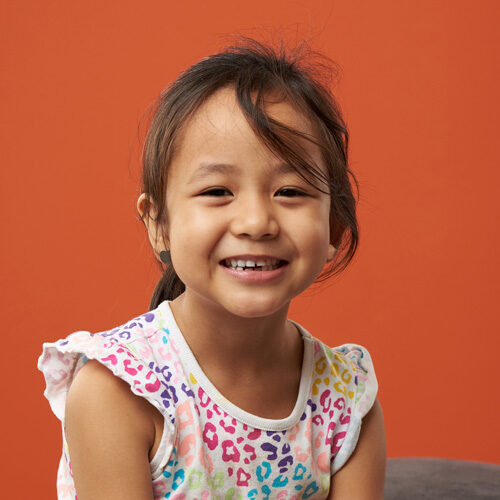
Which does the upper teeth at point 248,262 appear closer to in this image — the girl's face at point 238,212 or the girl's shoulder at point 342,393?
the girl's face at point 238,212

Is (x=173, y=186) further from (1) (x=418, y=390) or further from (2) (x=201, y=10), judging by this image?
(1) (x=418, y=390)

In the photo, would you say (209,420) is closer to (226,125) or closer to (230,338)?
(230,338)

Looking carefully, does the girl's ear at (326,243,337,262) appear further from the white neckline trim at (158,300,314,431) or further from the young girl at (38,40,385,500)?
the white neckline trim at (158,300,314,431)

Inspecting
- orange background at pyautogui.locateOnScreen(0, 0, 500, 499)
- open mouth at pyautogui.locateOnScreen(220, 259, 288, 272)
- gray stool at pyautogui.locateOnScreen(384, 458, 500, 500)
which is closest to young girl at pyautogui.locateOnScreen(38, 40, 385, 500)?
open mouth at pyautogui.locateOnScreen(220, 259, 288, 272)

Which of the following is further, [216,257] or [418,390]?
[418,390]

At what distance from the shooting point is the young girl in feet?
3.52

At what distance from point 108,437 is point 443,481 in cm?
61

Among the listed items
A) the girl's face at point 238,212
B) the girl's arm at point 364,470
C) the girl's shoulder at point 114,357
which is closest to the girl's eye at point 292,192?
the girl's face at point 238,212

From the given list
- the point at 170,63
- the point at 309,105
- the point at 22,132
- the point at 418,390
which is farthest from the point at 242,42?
the point at 418,390

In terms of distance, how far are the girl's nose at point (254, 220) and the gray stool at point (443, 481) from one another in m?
0.58

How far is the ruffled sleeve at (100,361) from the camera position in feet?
3.58

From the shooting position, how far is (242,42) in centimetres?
128

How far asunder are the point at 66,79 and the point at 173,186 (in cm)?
107

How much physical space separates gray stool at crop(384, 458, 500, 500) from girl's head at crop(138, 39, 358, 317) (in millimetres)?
490
